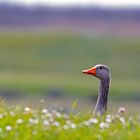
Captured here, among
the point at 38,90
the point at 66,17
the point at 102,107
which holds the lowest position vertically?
the point at 66,17

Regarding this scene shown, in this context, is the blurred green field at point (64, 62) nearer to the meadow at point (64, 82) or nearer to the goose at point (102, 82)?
the meadow at point (64, 82)

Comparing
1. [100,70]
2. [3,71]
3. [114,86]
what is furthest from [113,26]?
[100,70]

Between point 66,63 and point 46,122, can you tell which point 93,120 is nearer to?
point 46,122

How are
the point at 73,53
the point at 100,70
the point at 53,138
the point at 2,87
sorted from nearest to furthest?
the point at 53,138
the point at 100,70
the point at 2,87
the point at 73,53

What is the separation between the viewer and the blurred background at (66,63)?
35.3 metres

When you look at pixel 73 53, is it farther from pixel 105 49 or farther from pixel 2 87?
pixel 2 87

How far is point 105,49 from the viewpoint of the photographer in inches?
2221

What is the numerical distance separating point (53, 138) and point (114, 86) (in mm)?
30018

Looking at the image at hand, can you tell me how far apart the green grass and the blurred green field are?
26.0 meters

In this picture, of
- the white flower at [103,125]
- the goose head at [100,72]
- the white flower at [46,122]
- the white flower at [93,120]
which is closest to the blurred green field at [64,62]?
the goose head at [100,72]

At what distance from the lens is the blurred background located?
35.3 metres

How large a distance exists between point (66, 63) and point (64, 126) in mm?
41465

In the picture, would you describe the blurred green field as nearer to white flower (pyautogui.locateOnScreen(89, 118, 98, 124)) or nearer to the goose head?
the goose head

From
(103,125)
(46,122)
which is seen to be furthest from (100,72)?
(46,122)
